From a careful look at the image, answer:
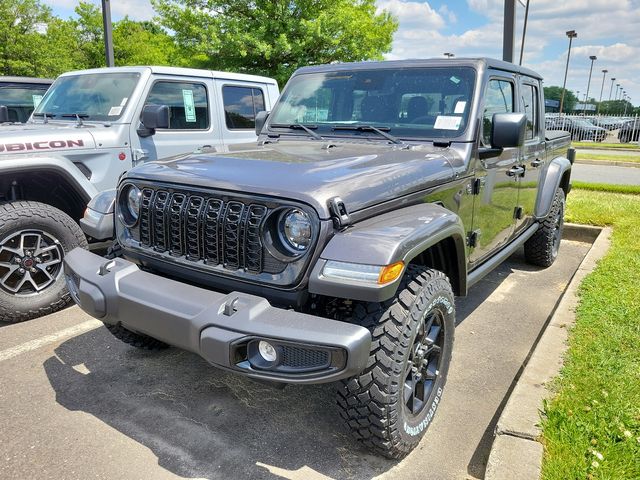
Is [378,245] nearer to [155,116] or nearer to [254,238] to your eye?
[254,238]

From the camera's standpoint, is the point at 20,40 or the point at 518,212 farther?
the point at 20,40

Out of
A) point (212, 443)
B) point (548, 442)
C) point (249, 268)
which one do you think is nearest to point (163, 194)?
point (249, 268)

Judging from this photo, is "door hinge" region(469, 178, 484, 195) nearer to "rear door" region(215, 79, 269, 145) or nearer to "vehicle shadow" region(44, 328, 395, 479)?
"vehicle shadow" region(44, 328, 395, 479)

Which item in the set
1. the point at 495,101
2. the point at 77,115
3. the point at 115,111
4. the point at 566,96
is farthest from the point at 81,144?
the point at 566,96

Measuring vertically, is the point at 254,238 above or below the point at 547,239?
above

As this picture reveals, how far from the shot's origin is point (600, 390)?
289 centimetres

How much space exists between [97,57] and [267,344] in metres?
23.5

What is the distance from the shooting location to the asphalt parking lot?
248 cm

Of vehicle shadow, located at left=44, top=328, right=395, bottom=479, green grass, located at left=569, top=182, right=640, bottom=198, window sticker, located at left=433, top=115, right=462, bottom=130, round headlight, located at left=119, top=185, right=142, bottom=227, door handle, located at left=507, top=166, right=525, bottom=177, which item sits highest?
window sticker, located at left=433, top=115, right=462, bottom=130

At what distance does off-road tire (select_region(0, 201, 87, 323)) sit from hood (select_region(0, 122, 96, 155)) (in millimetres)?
446

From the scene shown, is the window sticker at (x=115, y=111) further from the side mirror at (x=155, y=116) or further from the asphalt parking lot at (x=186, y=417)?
the asphalt parking lot at (x=186, y=417)

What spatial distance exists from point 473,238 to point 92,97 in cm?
403

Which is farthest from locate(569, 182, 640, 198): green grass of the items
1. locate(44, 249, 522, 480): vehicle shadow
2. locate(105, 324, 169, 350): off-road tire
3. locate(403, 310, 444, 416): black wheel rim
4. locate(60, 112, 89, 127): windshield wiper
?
locate(105, 324, 169, 350): off-road tire

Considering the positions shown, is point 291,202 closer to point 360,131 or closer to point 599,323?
point 360,131
